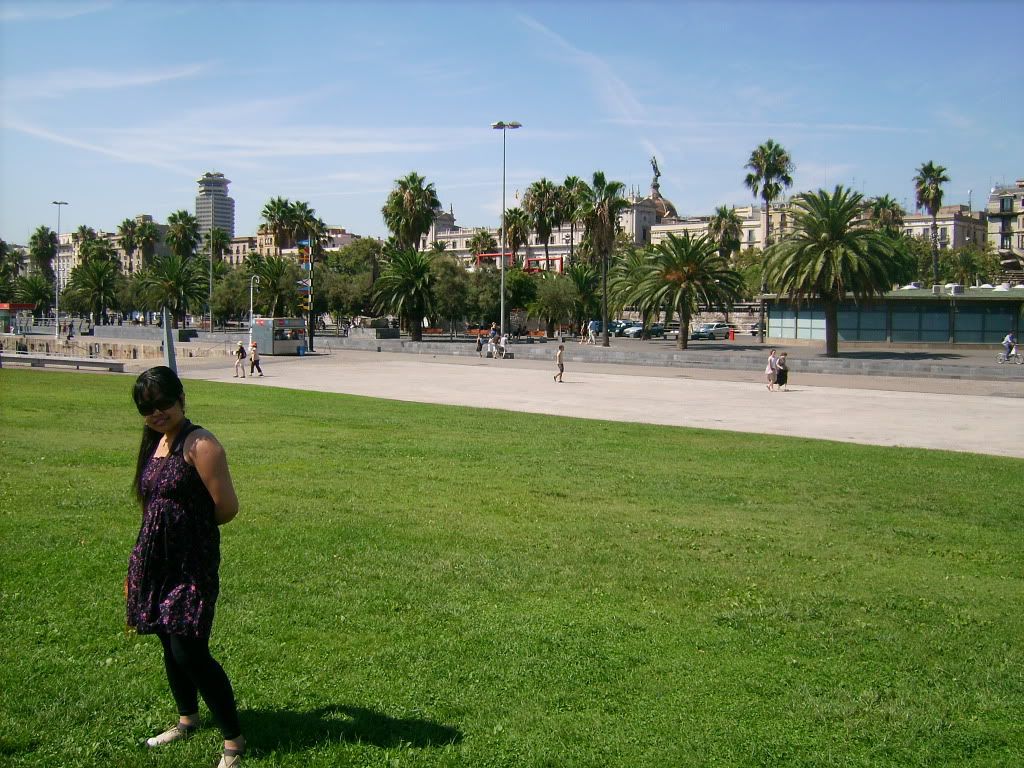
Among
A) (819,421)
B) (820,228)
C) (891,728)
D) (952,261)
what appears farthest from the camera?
(952,261)

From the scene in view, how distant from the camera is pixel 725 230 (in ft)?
348

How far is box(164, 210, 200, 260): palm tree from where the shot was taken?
9994 centimetres

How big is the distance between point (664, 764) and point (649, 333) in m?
72.7

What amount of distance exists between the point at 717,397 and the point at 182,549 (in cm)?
2451

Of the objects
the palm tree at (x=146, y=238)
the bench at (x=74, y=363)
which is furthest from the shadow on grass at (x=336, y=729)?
the palm tree at (x=146, y=238)

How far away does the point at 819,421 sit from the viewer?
21.0m

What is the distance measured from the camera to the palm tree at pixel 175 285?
2992 inches

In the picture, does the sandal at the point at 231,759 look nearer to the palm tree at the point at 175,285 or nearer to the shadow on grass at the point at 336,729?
the shadow on grass at the point at 336,729

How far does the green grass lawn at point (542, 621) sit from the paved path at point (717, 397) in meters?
7.81

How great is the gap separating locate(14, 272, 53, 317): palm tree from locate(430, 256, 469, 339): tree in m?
65.7

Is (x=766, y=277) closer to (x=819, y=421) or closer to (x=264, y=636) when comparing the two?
(x=819, y=421)

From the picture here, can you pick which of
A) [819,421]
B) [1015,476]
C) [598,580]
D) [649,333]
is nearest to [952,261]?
[649,333]

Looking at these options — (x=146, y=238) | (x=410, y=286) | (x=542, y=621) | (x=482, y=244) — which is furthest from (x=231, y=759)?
(x=146, y=238)

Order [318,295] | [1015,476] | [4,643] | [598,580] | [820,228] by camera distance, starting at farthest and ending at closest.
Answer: [318,295] → [820,228] → [1015,476] → [598,580] → [4,643]
